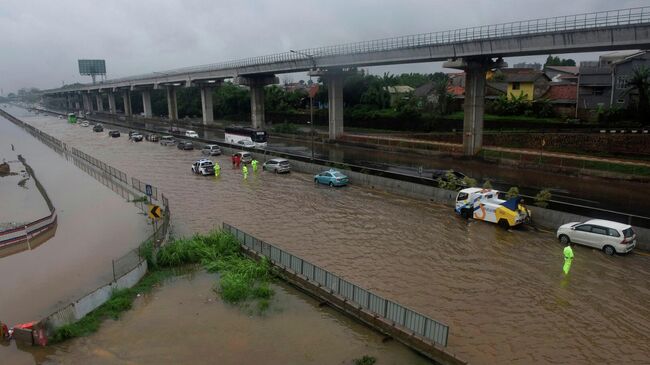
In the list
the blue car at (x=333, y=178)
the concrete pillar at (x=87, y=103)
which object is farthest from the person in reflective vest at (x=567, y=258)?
the concrete pillar at (x=87, y=103)

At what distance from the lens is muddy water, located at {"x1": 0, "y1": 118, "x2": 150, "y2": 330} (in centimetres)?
1625

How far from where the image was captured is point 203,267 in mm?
17969

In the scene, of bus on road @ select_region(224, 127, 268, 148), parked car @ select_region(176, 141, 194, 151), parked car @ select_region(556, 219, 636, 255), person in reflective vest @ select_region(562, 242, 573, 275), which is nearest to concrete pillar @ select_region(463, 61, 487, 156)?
bus on road @ select_region(224, 127, 268, 148)

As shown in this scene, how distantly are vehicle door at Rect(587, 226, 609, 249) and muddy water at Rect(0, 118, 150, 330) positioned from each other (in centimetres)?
1969

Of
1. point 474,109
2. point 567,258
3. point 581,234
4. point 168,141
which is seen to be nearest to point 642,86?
point 474,109

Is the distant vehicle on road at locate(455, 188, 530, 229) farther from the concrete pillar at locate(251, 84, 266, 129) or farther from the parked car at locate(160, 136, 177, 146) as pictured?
the concrete pillar at locate(251, 84, 266, 129)

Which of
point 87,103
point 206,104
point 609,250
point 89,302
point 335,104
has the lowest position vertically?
point 609,250

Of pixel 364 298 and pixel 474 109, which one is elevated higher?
pixel 474 109

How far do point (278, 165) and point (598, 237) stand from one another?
25036mm

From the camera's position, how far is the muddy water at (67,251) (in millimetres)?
16250

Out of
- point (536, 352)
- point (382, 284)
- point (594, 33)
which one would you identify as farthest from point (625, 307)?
point (594, 33)

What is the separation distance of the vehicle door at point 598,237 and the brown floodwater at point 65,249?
1963cm

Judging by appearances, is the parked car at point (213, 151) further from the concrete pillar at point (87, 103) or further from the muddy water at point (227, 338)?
the concrete pillar at point (87, 103)

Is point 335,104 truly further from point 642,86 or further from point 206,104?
point 206,104
